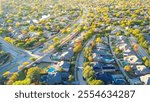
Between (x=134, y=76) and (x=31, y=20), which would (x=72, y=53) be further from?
(x=31, y=20)

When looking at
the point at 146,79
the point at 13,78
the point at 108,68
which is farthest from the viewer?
the point at 108,68

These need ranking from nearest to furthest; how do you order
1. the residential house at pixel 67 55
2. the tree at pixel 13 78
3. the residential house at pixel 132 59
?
1. the tree at pixel 13 78
2. the residential house at pixel 132 59
3. the residential house at pixel 67 55

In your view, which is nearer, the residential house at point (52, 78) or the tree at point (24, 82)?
the tree at point (24, 82)

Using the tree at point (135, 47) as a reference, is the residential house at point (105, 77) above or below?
below

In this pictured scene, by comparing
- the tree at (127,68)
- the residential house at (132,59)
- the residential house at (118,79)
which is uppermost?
the residential house at (132,59)

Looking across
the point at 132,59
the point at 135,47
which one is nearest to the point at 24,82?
the point at 132,59

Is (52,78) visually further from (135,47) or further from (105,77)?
(135,47)

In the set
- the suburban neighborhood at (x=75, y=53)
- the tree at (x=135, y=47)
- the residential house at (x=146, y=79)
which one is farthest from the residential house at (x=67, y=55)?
the residential house at (x=146, y=79)

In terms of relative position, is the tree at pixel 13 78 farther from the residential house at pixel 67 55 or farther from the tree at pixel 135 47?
the tree at pixel 135 47

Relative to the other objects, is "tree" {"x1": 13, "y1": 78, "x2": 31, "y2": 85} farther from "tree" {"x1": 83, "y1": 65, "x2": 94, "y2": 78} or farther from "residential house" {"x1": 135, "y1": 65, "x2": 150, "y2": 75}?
"residential house" {"x1": 135, "y1": 65, "x2": 150, "y2": 75}

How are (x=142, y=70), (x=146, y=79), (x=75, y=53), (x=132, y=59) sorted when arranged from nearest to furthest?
(x=146, y=79), (x=142, y=70), (x=132, y=59), (x=75, y=53)
